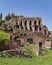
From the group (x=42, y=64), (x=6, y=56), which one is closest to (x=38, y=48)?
(x=6, y=56)

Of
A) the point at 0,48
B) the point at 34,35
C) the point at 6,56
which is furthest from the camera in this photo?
the point at 34,35

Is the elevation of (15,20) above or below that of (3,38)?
above

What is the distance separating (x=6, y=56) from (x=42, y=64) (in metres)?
6.06

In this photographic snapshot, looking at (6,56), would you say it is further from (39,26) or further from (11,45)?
(39,26)

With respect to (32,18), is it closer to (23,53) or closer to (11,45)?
(11,45)

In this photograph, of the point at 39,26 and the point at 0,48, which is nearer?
the point at 0,48

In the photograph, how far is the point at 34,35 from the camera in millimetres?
60094

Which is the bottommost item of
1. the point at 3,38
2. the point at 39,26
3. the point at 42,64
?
the point at 42,64

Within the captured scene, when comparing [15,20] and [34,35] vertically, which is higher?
[15,20]

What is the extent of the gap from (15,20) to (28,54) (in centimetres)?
6384

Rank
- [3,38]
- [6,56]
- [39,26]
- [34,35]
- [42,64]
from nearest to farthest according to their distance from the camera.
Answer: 1. [42,64]
2. [6,56]
3. [3,38]
4. [34,35]
5. [39,26]

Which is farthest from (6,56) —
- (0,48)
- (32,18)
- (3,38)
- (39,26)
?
(32,18)

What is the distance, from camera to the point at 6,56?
25359 mm

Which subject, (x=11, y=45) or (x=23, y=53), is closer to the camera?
(x=23, y=53)
